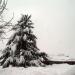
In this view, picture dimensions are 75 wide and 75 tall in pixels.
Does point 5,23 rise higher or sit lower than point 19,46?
higher

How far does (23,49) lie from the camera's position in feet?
64.7

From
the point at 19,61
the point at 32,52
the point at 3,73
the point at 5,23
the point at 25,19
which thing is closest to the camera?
the point at 3,73

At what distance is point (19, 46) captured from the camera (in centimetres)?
1994

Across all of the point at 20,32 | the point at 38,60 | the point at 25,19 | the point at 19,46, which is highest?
the point at 25,19

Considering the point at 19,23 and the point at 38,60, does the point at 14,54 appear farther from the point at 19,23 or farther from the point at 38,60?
the point at 19,23

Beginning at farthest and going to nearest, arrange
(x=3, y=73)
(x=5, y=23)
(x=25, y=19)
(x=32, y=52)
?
(x=25, y=19), (x=32, y=52), (x=5, y=23), (x=3, y=73)

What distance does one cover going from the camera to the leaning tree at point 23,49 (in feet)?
61.0

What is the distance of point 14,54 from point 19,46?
142 centimetres

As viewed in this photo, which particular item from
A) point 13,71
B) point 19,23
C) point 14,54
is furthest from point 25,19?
point 13,71

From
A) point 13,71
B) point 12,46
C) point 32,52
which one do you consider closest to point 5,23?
point 13,71

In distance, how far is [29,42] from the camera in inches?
786

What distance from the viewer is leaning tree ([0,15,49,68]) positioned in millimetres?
18594

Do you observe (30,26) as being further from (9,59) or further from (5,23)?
(5,23)

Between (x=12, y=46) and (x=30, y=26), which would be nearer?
(x=12, y=46)
